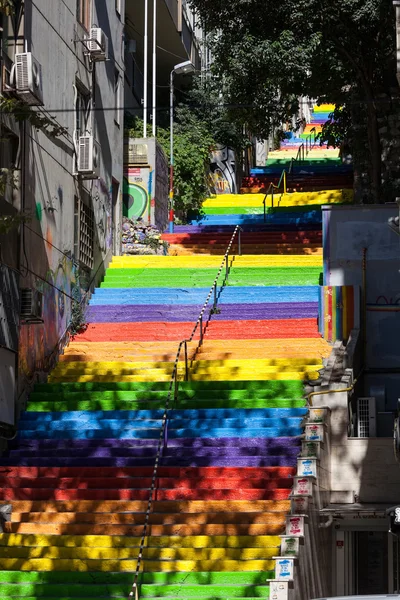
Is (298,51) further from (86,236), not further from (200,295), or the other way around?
(86,236)

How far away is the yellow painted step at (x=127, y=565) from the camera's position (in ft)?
58.0

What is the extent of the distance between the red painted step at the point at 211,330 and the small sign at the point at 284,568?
871 cm

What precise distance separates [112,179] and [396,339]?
9911mm

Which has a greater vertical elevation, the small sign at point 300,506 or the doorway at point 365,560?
the small sign at point 300,506

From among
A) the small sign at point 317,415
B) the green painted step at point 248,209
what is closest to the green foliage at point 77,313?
the small sign at point 317,415

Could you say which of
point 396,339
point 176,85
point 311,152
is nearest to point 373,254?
point 396,339

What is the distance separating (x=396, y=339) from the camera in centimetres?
2464

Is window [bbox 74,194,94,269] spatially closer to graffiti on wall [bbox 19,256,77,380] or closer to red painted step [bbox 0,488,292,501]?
graffiti on wall [bbox 19,256,77,380]

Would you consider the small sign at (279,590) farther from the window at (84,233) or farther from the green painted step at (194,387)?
the window at (84,233)

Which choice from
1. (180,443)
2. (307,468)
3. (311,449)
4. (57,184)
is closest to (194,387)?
(180,443)

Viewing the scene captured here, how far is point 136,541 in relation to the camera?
61.2ft

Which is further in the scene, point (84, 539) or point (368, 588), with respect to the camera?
point (368, 588)

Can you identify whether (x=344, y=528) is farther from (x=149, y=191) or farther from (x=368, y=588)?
(x=149, y=191)

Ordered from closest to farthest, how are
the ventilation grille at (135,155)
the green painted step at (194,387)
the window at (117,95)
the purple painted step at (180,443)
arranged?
the purple painted step at (180,443)
the green painted step at (194,387)
the window at (117,95)
the ventilation grille at (135,155)
